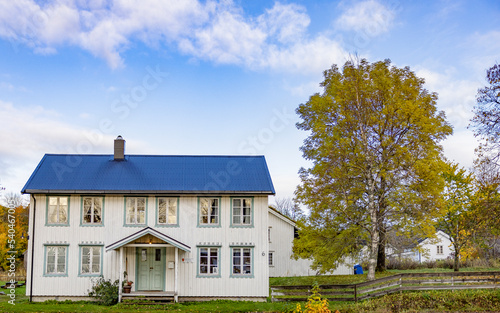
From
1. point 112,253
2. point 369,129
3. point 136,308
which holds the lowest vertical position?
point 136,308

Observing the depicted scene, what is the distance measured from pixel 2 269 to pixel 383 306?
33.3 m

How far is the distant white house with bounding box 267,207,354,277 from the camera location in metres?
35.0

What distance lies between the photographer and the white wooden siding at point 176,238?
22.6 meters

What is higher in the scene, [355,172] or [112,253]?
[355,172]

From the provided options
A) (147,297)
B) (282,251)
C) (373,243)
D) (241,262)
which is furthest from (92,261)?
(282,251)

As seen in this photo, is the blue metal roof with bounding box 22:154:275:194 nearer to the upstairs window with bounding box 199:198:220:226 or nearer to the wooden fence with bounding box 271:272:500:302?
the upstairs window with bounding box 199:198:220:226

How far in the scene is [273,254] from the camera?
3522cm

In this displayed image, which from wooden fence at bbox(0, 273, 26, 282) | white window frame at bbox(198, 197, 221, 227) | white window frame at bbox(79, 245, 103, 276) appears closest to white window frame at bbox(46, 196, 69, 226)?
white window frame at bbox(79, 245, 103, 276)

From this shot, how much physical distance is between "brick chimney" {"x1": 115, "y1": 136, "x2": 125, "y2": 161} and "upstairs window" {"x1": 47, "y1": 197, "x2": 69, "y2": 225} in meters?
3.65

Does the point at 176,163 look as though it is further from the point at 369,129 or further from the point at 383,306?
the point at 383,306

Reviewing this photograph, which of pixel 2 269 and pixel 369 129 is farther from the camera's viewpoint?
pixel 2 269

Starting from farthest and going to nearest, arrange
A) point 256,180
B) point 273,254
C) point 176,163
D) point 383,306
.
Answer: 1. point 273,254
2. point 176,163
3. point 256,180
4. point 383,306

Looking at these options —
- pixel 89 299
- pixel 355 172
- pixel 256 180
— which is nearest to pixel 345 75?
pixel 355 172

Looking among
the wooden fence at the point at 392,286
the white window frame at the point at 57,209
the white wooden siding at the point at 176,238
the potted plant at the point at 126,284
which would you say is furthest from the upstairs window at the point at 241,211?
the white window frame at the point at 57,209
